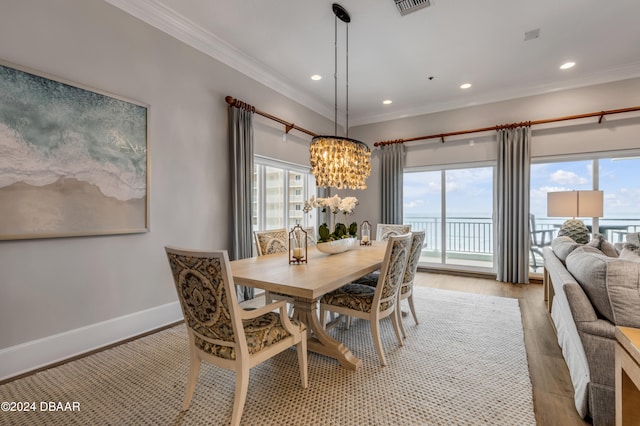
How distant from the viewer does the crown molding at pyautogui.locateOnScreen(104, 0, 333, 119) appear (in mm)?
2654

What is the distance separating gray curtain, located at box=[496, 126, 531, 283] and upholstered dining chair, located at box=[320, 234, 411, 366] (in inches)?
121

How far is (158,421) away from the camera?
1.59 m

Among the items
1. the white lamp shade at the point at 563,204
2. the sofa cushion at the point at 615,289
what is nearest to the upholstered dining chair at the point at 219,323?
the sofa cushion at the point at 615,289

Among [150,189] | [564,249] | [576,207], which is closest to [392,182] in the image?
[576,207]

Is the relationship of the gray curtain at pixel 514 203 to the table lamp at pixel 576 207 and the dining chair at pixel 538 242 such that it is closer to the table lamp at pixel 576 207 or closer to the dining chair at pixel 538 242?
the dining chair at pixel 538 242

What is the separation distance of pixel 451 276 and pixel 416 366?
3246mm

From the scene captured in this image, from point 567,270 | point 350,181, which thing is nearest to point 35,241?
point 350,181

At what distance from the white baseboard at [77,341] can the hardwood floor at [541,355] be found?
3.05 m

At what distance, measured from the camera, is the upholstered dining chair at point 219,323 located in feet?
4.47

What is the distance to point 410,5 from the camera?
8.82ft

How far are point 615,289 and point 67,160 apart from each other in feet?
11.7

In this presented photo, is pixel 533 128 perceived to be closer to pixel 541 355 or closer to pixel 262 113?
pixel 541 355

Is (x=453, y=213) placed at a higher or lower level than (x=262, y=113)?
lower

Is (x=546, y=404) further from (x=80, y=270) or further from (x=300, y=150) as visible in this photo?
(x=300, y=150)
